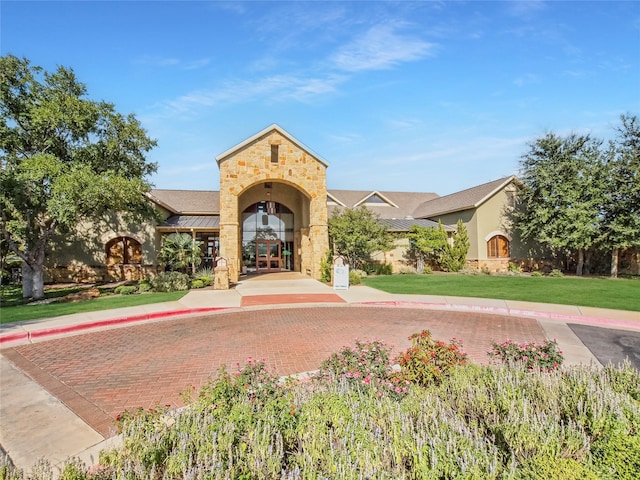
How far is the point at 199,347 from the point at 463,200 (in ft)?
88.8

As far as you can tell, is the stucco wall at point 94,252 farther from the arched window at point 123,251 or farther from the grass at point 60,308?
the grass at point 60,308

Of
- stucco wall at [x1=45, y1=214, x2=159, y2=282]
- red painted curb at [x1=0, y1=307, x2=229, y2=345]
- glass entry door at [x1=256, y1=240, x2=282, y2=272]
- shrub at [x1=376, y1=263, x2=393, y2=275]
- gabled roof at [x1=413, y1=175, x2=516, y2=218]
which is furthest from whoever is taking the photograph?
glass entry door at [x1=256, y1=240, x2=282, y2=272]

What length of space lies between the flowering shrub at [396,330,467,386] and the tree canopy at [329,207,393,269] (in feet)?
54.7

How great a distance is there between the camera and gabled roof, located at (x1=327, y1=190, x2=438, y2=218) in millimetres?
36188

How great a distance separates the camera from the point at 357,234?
21719 mm

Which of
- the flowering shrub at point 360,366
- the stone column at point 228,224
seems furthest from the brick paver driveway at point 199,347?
the stone column at point 228,224

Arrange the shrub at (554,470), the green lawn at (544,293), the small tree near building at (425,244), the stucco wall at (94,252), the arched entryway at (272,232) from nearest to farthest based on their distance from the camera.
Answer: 1. the shrub at (554,470)
2. the green lawn at (544,293)
3. the stucco wall at (94,252)
4. the small tree near building at (425,244)
5. the arched entryway at (272,232)

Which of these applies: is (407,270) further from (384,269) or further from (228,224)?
(228,224)

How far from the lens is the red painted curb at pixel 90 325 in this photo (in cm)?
827

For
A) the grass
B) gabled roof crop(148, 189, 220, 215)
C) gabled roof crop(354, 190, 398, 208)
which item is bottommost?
the grass

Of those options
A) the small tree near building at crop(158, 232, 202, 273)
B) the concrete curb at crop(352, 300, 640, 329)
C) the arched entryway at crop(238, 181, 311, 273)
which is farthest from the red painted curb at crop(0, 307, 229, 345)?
the arched entryway at crop(238, 181, 311, 273)

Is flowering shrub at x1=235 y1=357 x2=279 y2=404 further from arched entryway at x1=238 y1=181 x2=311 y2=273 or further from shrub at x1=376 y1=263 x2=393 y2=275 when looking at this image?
arched entryway at x1=238 y1=181 x2=311 y2=273

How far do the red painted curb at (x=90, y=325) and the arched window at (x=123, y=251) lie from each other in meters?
13.6

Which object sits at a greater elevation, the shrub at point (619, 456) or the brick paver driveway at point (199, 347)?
the shrub at point (619, 456)
